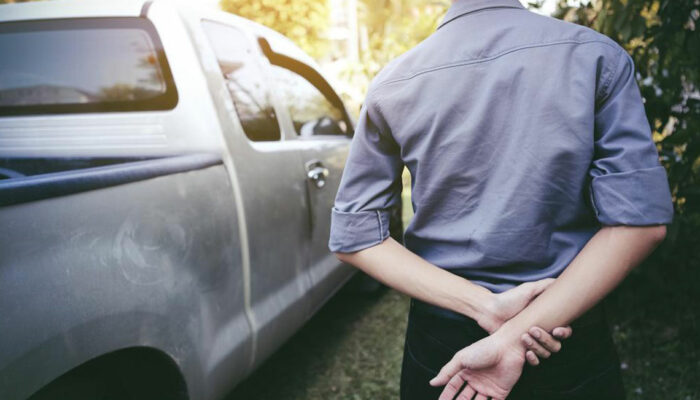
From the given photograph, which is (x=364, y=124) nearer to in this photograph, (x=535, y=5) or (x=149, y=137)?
(x=149, y=137)

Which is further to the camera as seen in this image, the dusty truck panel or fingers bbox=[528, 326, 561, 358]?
the dusty truck panel

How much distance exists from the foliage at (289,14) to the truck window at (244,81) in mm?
8988

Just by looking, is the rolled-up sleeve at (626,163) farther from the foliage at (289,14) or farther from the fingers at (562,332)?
the foliage at (289,14)

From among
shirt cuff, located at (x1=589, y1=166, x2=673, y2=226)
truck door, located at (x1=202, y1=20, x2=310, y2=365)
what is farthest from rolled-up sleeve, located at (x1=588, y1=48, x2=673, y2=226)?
truck door, located at (x1=202, y1=20, x2=310, y2=365)

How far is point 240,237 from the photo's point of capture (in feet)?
6.51

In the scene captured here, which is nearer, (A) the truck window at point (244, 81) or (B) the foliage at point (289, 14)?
(A) the truck window at point (244, 81)

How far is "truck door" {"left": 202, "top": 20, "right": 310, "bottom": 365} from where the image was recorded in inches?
82.5

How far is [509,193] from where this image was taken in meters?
1.04

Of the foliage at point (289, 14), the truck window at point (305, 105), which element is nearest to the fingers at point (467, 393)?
the truck window at point (305, 105)

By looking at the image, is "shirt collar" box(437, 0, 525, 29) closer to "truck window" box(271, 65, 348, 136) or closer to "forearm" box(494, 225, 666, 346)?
"forearm" box(494, 225, 666, 346)

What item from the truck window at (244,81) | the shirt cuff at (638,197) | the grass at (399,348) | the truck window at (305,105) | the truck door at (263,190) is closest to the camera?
the shirt cuff at (638,197)

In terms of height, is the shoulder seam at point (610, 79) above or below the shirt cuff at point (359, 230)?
above

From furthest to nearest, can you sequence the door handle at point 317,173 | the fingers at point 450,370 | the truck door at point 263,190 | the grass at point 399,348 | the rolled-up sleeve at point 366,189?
the grass at point 399,348
the door handle at point 317,173
the truck door at point 263,190
the rolled-up sleeve at point 366,189
the fingers at point 450,370

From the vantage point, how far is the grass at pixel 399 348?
9.09ft
